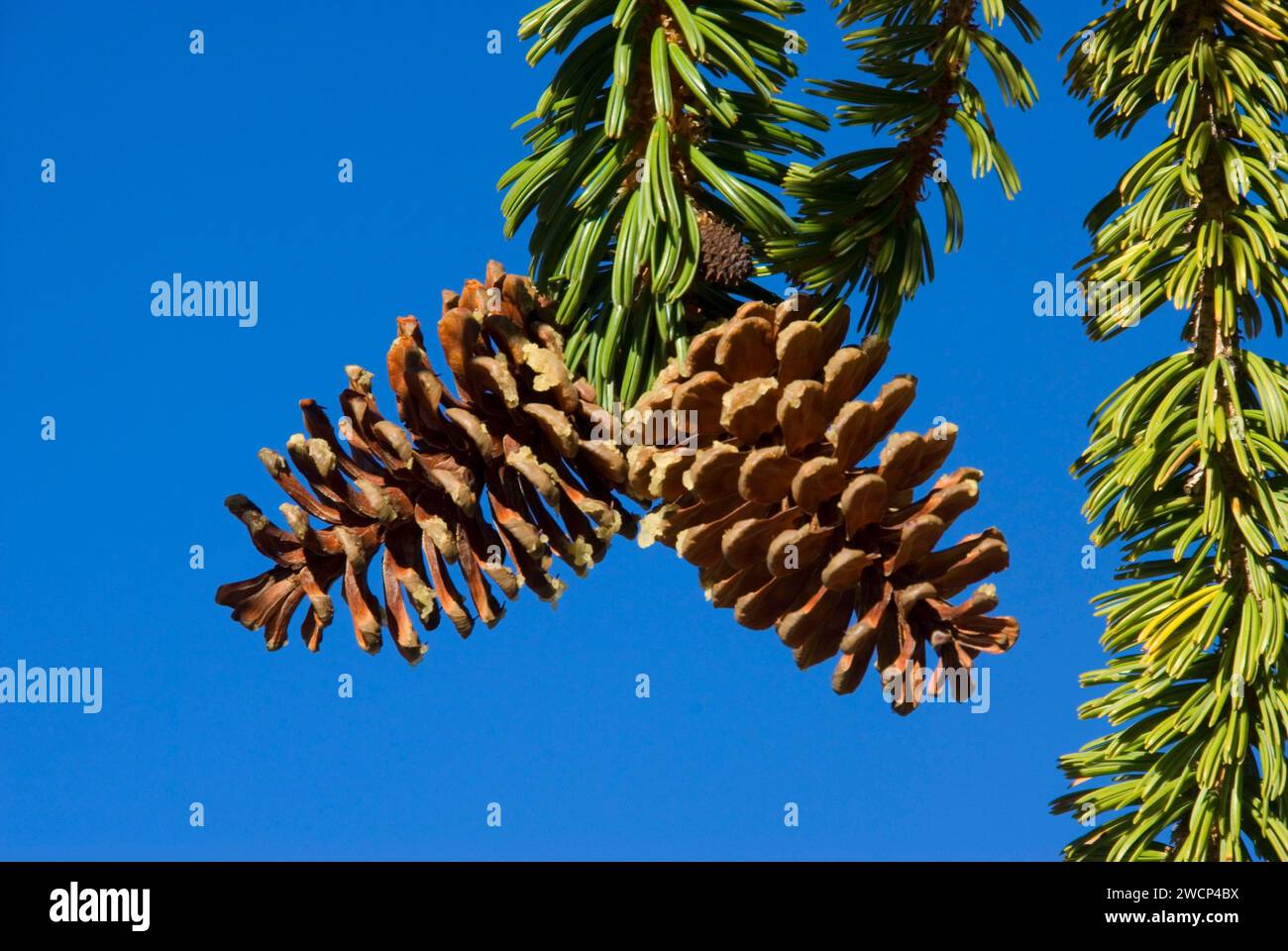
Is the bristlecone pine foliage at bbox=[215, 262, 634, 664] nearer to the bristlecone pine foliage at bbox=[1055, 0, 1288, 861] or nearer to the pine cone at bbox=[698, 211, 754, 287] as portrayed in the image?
the pine cone at bbox=[698, 211, 754, 287]

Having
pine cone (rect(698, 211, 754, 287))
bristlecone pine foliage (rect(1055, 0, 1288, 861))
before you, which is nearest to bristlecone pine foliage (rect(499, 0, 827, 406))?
pine cone (rect(698, 211, 754, 287))

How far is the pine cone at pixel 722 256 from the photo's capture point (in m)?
1.69

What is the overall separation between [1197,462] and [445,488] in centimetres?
100

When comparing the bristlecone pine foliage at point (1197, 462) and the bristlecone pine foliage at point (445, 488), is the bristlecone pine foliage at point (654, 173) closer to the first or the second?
the bristlecone pine foliage at point (445, 488)

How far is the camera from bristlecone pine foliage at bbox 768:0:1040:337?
5.75ft

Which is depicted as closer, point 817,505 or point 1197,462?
point 817,505

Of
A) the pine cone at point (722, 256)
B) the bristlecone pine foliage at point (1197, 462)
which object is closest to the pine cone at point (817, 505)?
the pine cone at point (722, 256)

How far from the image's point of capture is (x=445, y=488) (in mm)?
1691

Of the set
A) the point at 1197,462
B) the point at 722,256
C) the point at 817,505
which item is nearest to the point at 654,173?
the point at 722,256

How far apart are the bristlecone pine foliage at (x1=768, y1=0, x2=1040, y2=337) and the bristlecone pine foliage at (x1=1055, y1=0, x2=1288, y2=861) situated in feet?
0.89

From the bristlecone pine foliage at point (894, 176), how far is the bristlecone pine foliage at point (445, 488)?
342 mm

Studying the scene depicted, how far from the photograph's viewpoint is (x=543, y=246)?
1789mm

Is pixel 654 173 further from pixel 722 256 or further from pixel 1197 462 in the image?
pixel 1197 462
